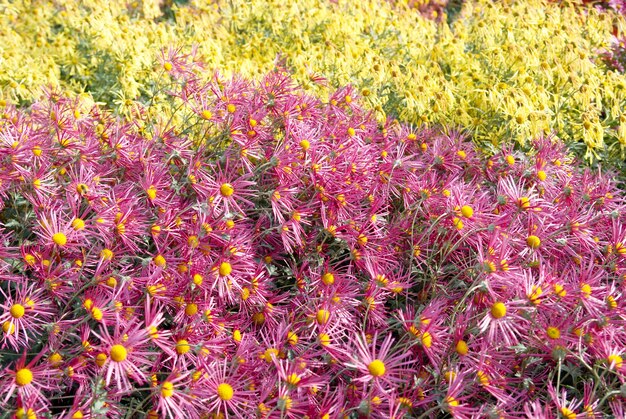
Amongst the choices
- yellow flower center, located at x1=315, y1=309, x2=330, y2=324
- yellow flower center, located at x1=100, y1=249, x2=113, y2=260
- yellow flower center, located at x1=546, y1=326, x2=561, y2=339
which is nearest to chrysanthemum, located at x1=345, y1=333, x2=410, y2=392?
yellow flower center, located at x1=315, y1=309, x2=330, y2=324

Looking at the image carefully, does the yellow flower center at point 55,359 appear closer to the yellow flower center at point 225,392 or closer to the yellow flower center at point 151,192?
the yellow flower center at point 225,392

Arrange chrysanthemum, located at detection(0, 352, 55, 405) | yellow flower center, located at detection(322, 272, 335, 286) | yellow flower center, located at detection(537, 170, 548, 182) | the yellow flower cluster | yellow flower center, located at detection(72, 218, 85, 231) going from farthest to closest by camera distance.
A: the yellow flower cluster, yellow flower center, located at detection(537, 170, 548, 182), yellow flower center, located at detection(322, 272, 335, 286), yellow flower center, located at detection(72, 218, 85, 231), chrysanthemum, located at detection(0, 352, 55, 405)

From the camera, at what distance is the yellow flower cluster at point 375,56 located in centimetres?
266

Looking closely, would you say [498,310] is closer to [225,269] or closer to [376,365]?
[376,365]

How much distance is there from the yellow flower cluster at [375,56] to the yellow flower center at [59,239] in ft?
3.10

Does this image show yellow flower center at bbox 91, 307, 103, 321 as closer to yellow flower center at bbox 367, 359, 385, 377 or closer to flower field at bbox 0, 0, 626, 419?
flower field at bbox 0, 0, 626, 419

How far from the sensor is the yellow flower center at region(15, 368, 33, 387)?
1217 mm

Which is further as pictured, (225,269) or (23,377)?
(225,269)

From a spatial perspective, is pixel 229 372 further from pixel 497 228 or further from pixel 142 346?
pixel 497 228

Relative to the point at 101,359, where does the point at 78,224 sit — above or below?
above

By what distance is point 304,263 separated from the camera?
1712mm

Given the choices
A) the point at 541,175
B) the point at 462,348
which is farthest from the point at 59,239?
the point at 541,175

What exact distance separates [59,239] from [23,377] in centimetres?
33

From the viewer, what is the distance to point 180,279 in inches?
58.6
